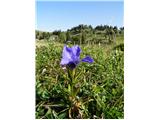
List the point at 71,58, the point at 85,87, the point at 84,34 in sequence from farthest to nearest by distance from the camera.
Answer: the point at 84,34
the point at 85,87
the point at 71,58

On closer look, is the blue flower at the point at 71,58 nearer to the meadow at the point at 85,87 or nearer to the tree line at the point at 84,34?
the meadow at the point at 85,87

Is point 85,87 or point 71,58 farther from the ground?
point 71,58

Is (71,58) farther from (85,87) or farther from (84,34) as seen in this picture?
(84,34)

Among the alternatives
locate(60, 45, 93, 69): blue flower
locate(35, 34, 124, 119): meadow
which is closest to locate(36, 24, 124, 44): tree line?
locate(35, 34, 124, 119): meadow

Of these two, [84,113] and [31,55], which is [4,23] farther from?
[84,113]

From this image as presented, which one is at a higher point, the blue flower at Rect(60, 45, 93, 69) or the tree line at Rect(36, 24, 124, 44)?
the tree line at Rect(36, 24, 124, 44)

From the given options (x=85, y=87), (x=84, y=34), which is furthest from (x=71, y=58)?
(x=84, y=34)

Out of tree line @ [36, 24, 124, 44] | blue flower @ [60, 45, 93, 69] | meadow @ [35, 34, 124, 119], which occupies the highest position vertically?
tree line @ [36, 24, 124, 44]

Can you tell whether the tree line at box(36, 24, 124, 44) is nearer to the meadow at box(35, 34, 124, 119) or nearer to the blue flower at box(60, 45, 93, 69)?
the meadow at box(35, 34, 124, 119)

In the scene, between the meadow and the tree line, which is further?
the tree line
